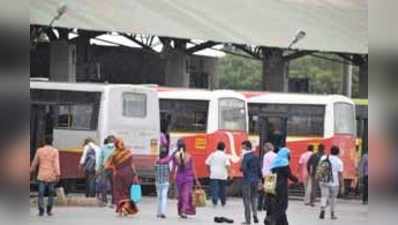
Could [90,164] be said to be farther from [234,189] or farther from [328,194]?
[234,189]

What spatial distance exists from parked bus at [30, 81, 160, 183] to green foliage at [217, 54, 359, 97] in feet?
71.3

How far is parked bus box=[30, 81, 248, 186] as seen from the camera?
1836 centimetres

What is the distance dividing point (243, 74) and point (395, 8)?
39699 mm

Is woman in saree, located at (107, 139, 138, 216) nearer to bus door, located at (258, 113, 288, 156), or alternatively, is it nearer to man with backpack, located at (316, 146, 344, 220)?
man with backpack, located at (316, 146, 344, 220)

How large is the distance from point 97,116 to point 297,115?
5133 millimetres

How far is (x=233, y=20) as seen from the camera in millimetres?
22094

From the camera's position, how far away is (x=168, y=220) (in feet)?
43.4

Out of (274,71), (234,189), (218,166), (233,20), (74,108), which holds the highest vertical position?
(233,20)

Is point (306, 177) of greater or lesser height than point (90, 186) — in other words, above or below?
above

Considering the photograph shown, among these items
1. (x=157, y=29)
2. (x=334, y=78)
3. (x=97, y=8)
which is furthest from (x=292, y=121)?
(x=334, y=78)

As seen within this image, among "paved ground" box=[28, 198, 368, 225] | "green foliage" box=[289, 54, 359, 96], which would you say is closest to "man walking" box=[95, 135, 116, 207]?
"paved ground" box=[28, 198, 368, 225]

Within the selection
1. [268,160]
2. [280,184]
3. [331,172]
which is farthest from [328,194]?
[280,184]

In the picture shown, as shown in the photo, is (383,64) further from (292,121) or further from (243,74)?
(243,74)

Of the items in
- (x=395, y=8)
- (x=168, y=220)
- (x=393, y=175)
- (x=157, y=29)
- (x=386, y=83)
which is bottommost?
(x=168, y=220)
